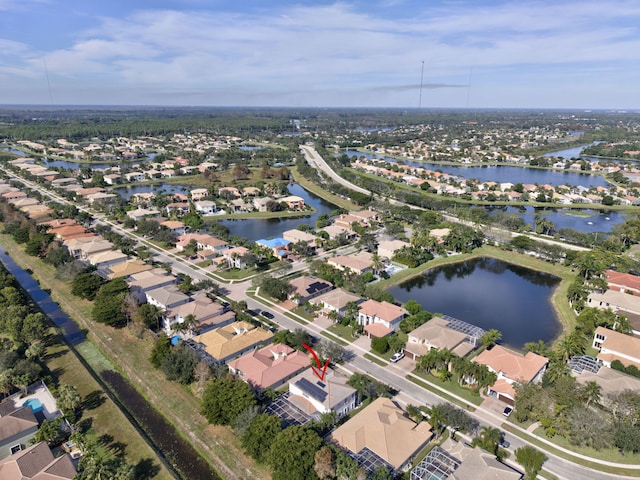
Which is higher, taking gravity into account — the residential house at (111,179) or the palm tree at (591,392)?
the residential house at (111,179)

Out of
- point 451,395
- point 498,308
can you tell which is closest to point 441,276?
point 498,308

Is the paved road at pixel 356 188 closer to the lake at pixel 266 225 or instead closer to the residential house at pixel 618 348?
the lake at pixel 266 225

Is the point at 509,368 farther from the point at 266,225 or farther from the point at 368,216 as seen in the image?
the point at 266,225

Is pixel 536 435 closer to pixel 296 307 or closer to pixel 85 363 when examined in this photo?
pixel 296 307

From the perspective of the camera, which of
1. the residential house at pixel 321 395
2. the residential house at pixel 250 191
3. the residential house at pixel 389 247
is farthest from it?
the residential house at pixel 250 191

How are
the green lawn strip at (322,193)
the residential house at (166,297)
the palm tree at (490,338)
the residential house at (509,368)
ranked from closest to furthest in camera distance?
the residential house at (509,368), the palm tree at (490,338), the residential house at (166,297), the green lawn strip at (322,193)

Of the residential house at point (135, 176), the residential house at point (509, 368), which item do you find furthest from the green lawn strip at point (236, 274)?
the residential house at point (135, 176)
